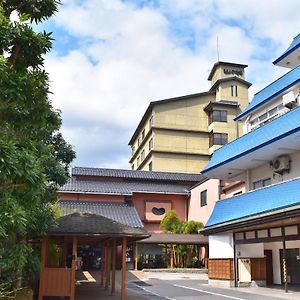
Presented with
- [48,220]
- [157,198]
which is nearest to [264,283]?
[48,220]

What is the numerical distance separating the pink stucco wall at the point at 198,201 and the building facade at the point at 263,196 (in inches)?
252

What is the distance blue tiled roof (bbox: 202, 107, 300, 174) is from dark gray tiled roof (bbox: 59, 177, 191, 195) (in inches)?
561

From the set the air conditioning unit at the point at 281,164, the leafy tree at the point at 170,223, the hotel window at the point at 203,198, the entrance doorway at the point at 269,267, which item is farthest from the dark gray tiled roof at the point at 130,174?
the air conditioning unit at the point at 281,164

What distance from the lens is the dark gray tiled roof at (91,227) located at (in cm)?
1364

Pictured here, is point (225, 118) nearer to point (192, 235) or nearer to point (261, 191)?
point (192, 235)

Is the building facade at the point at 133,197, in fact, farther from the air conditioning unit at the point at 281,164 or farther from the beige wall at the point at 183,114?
the air conditioning unit at the point at 281,164

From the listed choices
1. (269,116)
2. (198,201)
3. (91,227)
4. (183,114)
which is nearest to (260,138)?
(269,116)

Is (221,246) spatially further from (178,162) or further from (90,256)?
(178,162)

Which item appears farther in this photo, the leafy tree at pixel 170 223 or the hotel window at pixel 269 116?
the leafy tree at pixel 170 223

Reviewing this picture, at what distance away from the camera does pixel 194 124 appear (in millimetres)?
50031

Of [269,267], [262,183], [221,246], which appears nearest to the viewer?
[262,183]

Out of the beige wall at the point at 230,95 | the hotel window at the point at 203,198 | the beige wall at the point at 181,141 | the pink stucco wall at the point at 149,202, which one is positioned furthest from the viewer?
the beige wall at the point at 230,95

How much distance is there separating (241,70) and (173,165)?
584 inches

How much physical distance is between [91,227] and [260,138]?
8.40 meters
